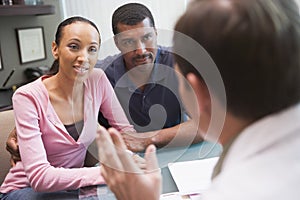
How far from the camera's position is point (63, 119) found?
1.12 meters

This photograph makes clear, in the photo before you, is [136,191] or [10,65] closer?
[136,191]

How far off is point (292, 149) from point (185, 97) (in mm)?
186

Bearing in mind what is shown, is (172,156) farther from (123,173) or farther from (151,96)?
(151,96)

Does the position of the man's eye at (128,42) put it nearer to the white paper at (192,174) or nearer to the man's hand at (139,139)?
the man's hand at (139,139)

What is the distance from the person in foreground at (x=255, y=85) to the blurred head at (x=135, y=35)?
0.56 m

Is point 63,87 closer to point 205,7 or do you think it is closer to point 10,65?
point 205,7

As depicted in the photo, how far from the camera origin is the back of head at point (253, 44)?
1.37 feet

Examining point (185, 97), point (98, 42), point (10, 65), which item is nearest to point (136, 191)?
point (185, 97)

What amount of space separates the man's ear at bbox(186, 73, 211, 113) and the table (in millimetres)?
296

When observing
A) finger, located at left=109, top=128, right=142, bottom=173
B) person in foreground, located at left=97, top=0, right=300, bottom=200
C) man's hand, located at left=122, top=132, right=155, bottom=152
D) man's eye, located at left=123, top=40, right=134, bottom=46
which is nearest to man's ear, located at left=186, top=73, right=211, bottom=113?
person in foreground, located at left=97, top=0, right=300, bottom=200

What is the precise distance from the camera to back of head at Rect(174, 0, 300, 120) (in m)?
0.42

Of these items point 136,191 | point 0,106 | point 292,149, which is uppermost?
point 292,149

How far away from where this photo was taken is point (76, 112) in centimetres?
113

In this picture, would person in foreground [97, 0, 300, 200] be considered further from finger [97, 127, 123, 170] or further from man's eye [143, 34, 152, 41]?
man's eye [143, 34, 152, 41]
